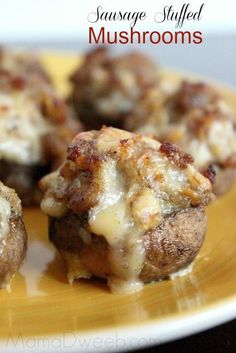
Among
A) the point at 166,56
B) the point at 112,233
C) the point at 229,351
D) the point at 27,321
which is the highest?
the point at 112,233

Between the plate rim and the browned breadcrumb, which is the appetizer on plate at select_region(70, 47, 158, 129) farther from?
the plate rim

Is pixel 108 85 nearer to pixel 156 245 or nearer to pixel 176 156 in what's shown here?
pixel 176 156

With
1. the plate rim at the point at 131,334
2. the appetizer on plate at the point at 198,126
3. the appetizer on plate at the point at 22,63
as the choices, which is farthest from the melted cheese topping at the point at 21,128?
the plate rim at the point at 131,334

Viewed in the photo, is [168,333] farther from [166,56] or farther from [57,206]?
[166,56]

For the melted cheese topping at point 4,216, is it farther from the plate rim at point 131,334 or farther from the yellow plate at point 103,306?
the plate rim at point 131,334

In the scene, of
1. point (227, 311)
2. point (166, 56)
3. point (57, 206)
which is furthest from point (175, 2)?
point (227, 311)

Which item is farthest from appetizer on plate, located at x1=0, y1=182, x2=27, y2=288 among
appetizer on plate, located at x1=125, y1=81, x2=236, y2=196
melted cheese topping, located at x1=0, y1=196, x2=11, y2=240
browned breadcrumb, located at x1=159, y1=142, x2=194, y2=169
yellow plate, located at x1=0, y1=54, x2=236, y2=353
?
appetizer on plate, located at x1=125, y1=81, x2=236, y2=196

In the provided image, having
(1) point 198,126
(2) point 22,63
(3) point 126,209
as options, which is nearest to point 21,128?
(1) point 198,126
